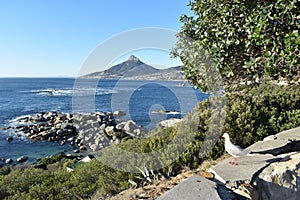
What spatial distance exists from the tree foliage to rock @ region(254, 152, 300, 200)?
1.53 m

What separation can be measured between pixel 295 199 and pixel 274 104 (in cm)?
438

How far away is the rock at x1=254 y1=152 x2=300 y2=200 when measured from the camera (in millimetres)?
3834

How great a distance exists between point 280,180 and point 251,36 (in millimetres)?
2312

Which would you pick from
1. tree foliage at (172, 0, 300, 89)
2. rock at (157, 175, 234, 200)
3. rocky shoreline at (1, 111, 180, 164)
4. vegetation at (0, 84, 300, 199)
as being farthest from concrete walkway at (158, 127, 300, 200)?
rocky shoreline at (1, 111, 180, 164)

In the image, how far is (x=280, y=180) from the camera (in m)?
3.90

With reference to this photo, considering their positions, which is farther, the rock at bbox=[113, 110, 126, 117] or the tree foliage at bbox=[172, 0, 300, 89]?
the rock at bbox=[113, 110, 126, 117]

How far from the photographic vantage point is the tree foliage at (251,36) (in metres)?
3.71

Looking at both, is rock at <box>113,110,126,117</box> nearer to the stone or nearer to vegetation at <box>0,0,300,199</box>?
vegetation at <box>0,0,300,199</box>

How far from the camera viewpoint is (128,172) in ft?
18.0

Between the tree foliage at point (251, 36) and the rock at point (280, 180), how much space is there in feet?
5.03

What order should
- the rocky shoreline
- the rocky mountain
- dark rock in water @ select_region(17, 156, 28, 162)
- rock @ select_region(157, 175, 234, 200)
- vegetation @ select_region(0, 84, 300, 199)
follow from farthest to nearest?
the rocky shoreline, dark rock in water @ select_region(17, 156, 28, 162), the rocky mountain, vegetation @ select_region(0, 84, 300, 199), rock @ select_region(157, 175, 234, 200)

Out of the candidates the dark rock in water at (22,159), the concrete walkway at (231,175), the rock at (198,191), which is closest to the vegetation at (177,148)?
the concrete walkway at (231,175)

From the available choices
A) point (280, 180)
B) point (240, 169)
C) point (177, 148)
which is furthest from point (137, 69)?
point (280, 180)

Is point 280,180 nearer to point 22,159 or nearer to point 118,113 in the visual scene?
point 22,159
